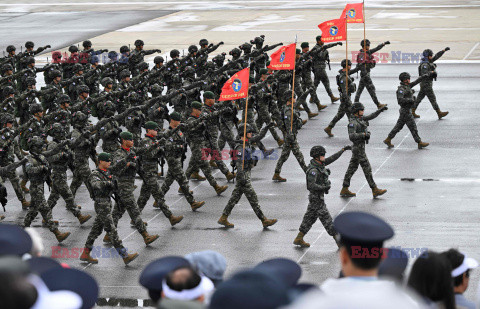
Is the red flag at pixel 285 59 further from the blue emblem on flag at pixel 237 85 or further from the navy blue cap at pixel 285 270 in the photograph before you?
the navy blue cap at pixel 285 270

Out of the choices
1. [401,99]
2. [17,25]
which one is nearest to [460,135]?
[401,99]

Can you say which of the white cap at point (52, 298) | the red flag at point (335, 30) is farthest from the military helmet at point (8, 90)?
the white cap at point (52, 298)

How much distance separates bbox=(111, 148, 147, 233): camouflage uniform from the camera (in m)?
12.9

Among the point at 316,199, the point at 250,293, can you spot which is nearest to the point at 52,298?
the point at 250,293

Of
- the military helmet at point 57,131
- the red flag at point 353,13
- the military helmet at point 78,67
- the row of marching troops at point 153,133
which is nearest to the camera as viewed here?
the row of marching troops at point 153,133

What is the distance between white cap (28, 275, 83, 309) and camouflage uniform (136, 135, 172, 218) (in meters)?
9.42

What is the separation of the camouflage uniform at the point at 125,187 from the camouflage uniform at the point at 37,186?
1308 mm

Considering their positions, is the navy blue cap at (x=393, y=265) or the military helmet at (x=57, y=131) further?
the military helmet at (x=57, y=131)

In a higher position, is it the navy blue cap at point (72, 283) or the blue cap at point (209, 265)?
the navy blue cap at point (72, 283)

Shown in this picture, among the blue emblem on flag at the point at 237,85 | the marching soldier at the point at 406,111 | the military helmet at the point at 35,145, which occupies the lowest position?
the marching soldier at the point at 406,111

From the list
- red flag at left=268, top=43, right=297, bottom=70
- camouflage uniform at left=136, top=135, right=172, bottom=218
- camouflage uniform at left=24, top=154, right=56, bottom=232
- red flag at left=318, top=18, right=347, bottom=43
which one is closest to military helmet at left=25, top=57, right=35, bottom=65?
red flag at left=268, top=43, right=297, bottom=70

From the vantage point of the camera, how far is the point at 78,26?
140ft

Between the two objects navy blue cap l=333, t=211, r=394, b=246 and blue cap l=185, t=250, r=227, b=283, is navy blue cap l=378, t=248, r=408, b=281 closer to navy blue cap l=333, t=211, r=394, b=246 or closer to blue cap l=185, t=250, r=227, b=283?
navy blue cap l=333, t=211, r=394, b=246

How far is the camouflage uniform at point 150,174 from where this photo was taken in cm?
1393
